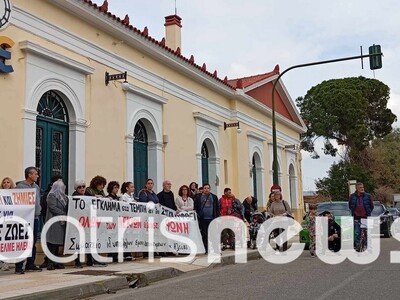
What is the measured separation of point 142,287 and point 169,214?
12.3 ft

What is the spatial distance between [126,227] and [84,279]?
2852 mm

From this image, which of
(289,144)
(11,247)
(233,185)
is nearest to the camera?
(11,247)

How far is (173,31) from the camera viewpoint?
21062 mm

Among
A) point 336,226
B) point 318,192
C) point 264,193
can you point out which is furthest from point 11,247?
point 318,192

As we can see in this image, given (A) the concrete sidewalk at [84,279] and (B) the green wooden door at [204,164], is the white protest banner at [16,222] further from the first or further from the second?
(B) the green wooden door at [204,164]

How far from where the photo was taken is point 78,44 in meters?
13.5

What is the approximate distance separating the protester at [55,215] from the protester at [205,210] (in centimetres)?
443

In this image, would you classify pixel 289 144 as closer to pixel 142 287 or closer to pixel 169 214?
pixel 169 214

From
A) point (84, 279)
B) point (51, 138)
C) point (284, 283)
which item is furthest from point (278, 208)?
point (84, 279)

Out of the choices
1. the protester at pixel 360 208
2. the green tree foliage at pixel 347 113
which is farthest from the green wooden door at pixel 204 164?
the green tree foliage at pixel 347 113

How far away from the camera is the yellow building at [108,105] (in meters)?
11.5

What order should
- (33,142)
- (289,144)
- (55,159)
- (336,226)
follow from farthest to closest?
(289,144) → (336,226) → (55,159) → (33,142)

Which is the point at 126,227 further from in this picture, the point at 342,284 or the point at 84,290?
the point at 342,284
